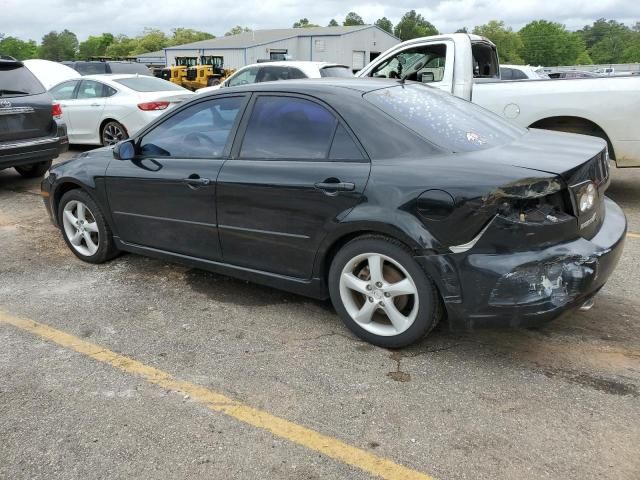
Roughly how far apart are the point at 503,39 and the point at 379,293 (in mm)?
121862

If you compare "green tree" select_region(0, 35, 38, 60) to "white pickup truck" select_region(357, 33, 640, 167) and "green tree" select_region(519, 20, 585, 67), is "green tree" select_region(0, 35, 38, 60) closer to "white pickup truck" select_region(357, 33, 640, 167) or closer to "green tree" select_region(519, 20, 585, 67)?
"green tree" select_region(519, 20, 585, 67)

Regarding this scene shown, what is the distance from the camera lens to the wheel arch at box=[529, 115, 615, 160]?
6488 millimetres

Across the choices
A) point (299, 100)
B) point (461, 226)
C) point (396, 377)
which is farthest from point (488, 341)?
Result: point (299, 100)

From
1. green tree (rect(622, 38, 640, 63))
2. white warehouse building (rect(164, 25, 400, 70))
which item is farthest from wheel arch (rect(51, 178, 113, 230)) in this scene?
green tree (rect(622, 38, 640, 63))

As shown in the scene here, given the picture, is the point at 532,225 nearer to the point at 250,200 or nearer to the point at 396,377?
the point at 396,377

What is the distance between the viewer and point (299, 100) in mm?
3678

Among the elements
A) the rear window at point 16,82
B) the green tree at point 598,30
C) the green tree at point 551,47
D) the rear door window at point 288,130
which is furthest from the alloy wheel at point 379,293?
the green tree at point 598,30

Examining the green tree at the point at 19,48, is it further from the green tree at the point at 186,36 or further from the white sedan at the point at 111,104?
the white sedan at the point at 111,104

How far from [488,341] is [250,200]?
173 centimetres

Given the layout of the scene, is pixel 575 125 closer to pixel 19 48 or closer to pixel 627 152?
pixel 627 152

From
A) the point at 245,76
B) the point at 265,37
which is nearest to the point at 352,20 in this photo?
the point at 265,37

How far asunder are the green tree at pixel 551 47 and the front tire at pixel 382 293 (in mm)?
127548

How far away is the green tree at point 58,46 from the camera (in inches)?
4889

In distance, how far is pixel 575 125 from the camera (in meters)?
6.65
